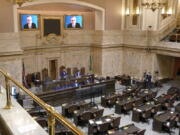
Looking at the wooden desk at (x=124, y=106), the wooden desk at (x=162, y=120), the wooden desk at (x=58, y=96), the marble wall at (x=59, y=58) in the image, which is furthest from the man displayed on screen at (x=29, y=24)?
the wooden desk at (x=162, y=120)

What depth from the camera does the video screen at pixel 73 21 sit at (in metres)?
19.1

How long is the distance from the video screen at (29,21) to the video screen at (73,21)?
2756mm

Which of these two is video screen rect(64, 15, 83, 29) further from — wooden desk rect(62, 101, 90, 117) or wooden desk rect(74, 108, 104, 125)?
wooden desk rect(74, 108, 104, 125)

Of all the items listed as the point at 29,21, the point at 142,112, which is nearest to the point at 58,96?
the point at 142,112

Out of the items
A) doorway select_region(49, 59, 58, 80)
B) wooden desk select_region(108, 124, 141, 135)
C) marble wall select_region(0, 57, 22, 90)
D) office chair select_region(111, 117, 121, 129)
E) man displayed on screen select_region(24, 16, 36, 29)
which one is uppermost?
man displayed on screen select_region(24, 16, 36, 29)

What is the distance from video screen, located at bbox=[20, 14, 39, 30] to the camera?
16.8 metres

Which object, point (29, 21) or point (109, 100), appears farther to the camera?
point (29, 21)

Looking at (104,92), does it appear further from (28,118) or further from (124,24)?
(28,118)

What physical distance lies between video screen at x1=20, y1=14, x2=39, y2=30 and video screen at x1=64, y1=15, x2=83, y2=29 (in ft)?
9.04

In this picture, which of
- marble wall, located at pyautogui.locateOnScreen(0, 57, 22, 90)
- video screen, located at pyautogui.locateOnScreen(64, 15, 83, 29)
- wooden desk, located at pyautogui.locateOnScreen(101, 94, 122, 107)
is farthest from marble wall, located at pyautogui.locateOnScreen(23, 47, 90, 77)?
wooden desk, located at pyautogui.locateOnScreen(101, 94, 122, 107)

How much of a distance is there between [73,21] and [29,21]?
421 centimetres

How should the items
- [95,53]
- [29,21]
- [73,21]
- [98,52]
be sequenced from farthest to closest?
[95,53] < [98,52] < [73,21] < [29,21]

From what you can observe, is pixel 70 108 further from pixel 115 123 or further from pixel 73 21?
pixel 73 21

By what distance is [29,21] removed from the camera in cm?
1711
